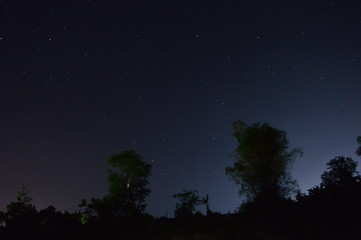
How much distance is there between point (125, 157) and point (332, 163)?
31.1m

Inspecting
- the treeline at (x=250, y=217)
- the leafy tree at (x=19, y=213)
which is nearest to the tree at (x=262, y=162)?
the treeline at (x=250, y=217)

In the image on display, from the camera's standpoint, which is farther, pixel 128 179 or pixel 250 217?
pixel 128 179

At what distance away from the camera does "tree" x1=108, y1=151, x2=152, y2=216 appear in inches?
1672

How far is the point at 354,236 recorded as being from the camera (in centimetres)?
2112

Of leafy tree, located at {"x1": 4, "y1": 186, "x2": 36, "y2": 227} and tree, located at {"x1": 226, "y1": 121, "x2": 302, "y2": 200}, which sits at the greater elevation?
tree, located at {"x1": 226, "y1": 121, "x2": 302, "y2": 200}

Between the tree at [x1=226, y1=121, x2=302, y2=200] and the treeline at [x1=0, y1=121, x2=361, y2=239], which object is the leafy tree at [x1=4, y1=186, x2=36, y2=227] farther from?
the tree at [x1=226, y1=121, x2=302, y2=200]

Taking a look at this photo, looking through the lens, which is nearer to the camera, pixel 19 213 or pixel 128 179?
A: pixel 19 213

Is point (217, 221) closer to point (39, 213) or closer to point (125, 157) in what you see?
point (39, 213)

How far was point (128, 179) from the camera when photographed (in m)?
44.3

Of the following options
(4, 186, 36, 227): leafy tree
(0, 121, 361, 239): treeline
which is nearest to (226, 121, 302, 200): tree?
(0, 121, 361, 239): treeline

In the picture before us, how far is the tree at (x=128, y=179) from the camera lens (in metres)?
42.5

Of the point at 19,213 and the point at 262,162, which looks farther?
the point at 262,162

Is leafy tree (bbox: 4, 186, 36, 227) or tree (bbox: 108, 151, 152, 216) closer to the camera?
leafy tree (bbox: 4, 186, 36, 227)

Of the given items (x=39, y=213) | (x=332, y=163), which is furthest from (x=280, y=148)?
(x=39, y=213)
